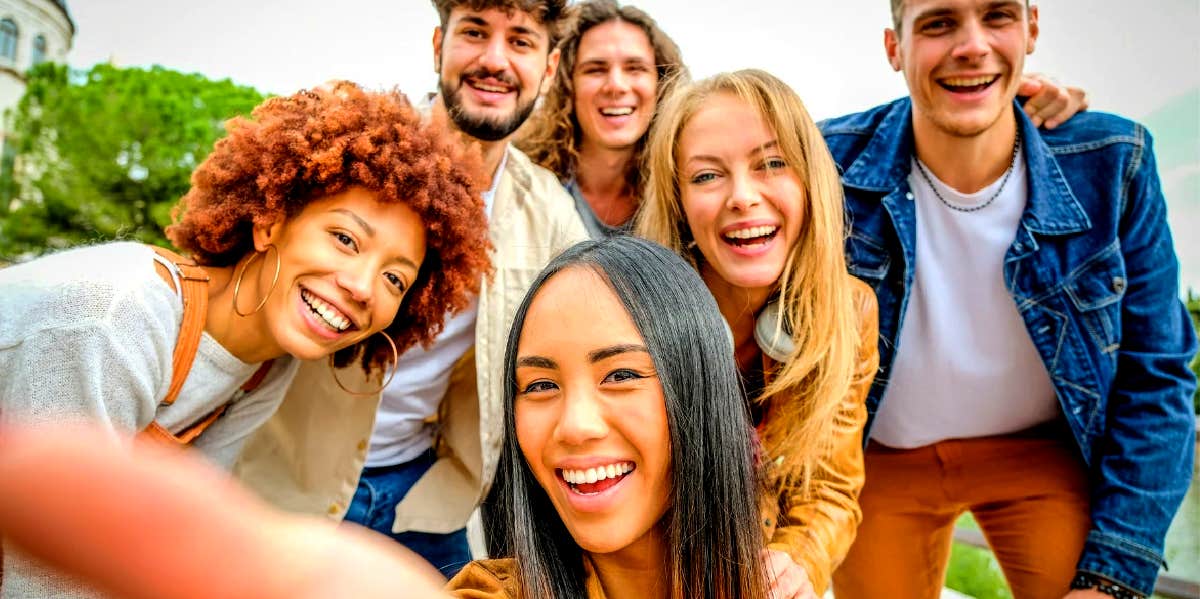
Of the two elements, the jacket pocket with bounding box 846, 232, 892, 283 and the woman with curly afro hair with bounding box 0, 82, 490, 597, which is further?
the jacket pocket with bounding box 846, 232, 892, 283

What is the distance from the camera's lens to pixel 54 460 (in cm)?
36

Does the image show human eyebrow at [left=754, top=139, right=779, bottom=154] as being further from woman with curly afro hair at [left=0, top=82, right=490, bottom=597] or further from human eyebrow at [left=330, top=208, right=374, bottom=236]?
human eyebrow at [left=330, top=208, right=374, bottom=236]

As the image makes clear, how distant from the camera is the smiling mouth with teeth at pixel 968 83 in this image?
3098 mm

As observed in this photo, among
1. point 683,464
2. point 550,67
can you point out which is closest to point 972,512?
point 683,464

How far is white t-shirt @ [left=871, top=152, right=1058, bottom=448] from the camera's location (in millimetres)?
3248

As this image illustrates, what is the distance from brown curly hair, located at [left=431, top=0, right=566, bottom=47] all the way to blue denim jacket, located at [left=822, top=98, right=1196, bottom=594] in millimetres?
1796

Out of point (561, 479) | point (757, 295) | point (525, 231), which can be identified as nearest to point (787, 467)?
point (757, 295)

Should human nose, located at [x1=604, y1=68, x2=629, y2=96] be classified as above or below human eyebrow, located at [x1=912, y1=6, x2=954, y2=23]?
below

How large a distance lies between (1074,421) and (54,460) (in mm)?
3483

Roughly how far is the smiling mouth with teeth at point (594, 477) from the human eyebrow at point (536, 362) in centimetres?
24

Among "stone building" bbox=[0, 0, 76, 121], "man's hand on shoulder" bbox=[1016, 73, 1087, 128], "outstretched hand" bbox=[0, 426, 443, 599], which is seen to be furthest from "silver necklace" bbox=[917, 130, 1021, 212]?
"stone building" bbox=[0, 0, 76, 121]

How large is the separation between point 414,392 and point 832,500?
1.68m

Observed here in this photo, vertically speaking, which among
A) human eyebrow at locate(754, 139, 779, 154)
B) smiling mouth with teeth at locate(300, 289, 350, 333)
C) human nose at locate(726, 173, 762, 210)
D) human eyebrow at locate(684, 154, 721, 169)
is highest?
human eyebrow at locate(754, 139, 779, 154)

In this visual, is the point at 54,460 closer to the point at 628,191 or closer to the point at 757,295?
the point at 757,295
